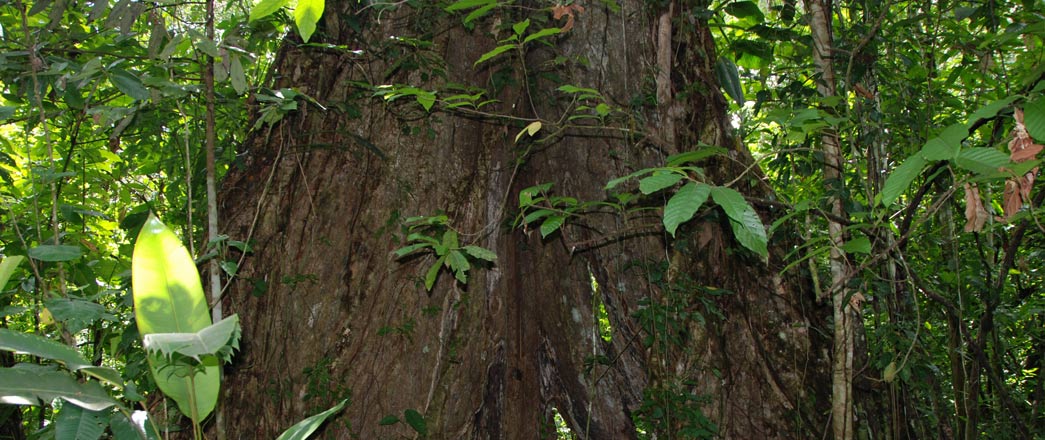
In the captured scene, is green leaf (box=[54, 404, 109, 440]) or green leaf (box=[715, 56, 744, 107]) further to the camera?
green leaf (box=[715, 56, 744, 107])

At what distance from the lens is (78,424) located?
1.26 m

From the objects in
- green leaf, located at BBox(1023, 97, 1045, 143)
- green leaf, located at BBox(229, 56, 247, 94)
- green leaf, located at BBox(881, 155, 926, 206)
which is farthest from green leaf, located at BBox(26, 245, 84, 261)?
green leaf, located at BBox(1023, 97, 1045, 143)

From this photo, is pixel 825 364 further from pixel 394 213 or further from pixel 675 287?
pixel 394 213

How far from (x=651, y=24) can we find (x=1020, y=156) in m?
1.65

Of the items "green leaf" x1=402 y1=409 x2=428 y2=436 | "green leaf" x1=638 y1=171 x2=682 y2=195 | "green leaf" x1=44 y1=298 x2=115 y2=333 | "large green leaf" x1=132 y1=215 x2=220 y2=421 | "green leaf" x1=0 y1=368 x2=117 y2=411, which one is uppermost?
"green leaf" x1=638 y1=171 x2=682 y2=195

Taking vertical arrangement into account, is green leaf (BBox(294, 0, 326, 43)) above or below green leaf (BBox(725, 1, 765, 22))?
below

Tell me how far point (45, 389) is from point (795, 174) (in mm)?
2459

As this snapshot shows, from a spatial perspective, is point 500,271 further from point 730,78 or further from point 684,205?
point 684,205

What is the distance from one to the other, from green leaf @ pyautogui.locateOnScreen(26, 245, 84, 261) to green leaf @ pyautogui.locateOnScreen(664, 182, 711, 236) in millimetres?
1427

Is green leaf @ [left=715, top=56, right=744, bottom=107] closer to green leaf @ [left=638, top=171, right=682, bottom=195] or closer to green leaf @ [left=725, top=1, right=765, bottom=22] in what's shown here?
green leaf @ [left=725, top=1, right=765, bottom=22]

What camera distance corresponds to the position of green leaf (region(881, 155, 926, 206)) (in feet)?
4.08

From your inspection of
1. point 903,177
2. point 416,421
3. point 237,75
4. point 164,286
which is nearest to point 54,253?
point 237,75

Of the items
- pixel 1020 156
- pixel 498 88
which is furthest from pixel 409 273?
pixel 1020 156

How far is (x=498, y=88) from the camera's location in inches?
116
